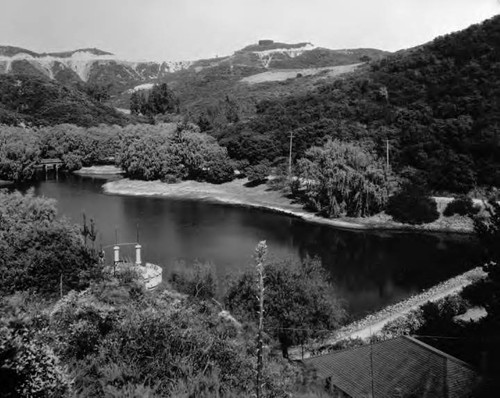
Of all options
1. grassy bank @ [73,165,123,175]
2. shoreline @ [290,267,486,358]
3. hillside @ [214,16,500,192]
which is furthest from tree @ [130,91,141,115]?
shoreline @ [290,267,486,358]

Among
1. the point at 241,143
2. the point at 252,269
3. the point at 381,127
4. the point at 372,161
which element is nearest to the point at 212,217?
the point at 372,161

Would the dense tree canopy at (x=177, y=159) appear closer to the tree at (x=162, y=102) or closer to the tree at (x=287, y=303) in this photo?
the tree at (x=287, y=303)

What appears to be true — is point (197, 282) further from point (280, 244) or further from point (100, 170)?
point (100, 170)

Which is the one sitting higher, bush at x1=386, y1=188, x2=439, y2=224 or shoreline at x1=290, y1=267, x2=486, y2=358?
bush at x1=386, y1=188, x2=439, y2=224

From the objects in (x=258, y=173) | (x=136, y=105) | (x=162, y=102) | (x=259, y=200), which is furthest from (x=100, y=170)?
(x=136, y=105)

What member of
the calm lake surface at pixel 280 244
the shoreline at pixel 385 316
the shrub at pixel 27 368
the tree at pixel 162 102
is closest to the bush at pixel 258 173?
the calm lake surface at pixel 280 244

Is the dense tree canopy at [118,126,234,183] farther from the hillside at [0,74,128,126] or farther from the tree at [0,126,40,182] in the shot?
the hillside at [0,74,128,126]
